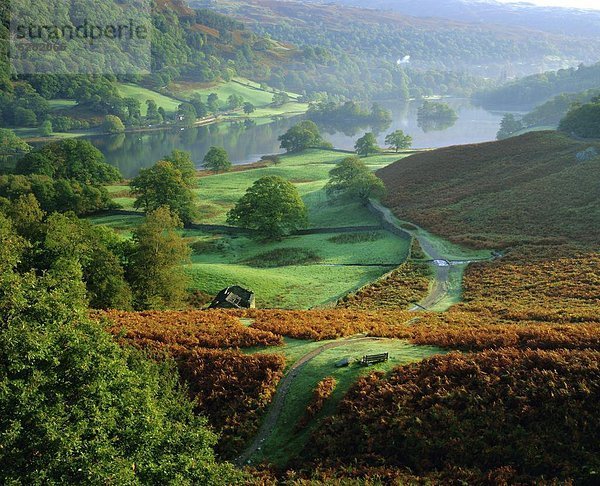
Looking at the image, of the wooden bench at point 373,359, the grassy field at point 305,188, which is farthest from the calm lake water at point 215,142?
the wooden bench at point 373,359

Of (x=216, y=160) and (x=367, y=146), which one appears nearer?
(x=216, y=160)

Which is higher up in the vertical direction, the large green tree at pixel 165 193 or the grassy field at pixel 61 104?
the grassy field at pixel 61 104

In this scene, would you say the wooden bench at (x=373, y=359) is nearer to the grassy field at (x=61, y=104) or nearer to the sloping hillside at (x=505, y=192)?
the sloping hillside at (x=505, y=192)

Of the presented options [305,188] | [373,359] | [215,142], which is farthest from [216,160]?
[373,359]

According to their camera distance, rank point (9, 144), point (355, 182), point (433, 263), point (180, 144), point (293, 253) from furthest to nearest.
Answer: point (180, 144) → point (9, 144) → point (355, 182) → point (293, 253) → point (433, 263)

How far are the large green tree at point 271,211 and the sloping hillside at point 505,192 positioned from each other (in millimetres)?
14064

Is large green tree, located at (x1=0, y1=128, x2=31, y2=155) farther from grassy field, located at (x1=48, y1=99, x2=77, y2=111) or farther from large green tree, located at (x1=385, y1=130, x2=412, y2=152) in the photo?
large green tree, located at (x1=385, y1=130, x2=412, y2=152)

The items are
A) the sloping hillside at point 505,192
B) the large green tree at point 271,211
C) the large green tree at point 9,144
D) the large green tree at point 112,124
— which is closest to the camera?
the sloping hillside at point 505,192

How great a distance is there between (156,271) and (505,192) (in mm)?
47978

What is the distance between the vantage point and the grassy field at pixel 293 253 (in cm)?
4328

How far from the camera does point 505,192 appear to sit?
222 feet

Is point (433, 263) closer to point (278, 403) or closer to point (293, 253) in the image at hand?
point (293, 253)

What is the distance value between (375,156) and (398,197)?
55.0 metres

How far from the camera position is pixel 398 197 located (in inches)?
3012
